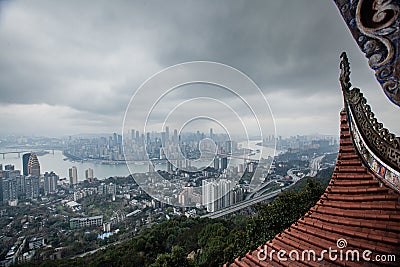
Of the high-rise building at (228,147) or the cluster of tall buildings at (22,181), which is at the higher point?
the high-rise building at (228,147)

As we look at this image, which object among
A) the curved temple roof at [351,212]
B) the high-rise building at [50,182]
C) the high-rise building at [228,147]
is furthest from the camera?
the high-rise building at [50,182]

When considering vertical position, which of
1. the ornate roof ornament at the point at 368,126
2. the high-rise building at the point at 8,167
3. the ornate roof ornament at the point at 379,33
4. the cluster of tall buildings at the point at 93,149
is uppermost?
the ornate roof ornament at the point at 379,33

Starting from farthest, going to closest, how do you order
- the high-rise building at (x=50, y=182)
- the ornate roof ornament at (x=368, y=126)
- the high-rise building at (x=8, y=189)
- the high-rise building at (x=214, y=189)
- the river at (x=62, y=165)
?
the high-rise building at (x=50, y=182)
the high-rise building at (x=8, y=189)
the river at (x=62, y=165)
the high-rise building at (x=214, y=189)
the ornate roof ornament at (x=368, y=126)

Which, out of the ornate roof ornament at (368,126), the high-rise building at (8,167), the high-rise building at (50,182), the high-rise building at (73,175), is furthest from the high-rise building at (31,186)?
the ornate roof ornament at (368,126)

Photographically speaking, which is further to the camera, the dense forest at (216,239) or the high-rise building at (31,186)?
the high-rise building at (31,186)

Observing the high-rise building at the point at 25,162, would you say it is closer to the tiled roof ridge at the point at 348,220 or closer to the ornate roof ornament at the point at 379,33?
the tiled roof ridge at the point at 348,220

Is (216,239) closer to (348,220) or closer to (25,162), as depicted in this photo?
(348,220)

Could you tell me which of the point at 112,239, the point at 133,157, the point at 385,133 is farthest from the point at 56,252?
the point at 385,133

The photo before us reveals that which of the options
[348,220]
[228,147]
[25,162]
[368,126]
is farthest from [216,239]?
[25,162]
